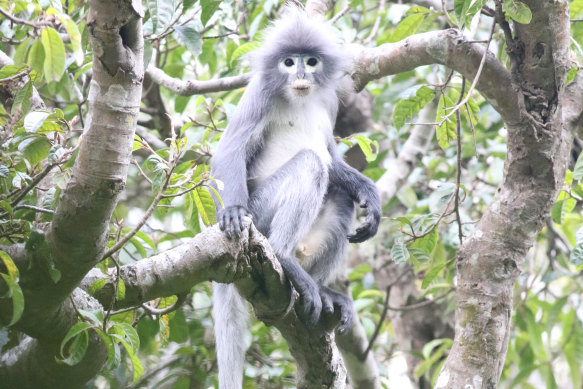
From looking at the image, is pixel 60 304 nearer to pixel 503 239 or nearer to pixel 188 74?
pixel 503 239

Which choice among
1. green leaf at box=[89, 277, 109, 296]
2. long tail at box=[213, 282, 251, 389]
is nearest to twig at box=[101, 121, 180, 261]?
green leaf at box=[89, 277, 109, 296]

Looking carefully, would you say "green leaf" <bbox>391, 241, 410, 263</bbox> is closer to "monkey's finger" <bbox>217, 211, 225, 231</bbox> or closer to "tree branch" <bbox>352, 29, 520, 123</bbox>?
"tree branch" <bbox>352, 29, 520, 123</bbox>

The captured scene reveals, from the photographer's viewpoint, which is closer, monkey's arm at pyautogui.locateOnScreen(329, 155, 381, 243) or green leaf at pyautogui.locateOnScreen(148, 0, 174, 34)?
green leaf at pyautogui.locateOnScreen(148, 0, 174, 34)

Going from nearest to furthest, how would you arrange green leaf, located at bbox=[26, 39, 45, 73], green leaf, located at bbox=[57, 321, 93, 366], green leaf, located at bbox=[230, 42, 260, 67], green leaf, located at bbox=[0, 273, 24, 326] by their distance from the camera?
green leaf, located at bbox=[0, 273, 24, 326] < green leaf, located at bbox=[26, 39, 45, 73] < green leaf, located at bbox=[57, 321, 93, 366] < green leaf, located at bbox=[230, 42, 260, 67]

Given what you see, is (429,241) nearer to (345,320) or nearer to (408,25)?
(345,320)

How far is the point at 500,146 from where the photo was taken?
6043 millimetres

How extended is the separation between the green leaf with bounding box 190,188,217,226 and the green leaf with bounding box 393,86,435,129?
5.46 feet

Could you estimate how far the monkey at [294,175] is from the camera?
13.1ft

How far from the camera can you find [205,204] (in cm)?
343

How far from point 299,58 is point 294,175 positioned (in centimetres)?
105

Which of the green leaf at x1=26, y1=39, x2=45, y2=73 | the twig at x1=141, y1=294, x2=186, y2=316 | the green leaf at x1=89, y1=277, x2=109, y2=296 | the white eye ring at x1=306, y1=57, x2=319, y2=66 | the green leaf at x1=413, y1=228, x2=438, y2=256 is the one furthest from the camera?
the white eye ring at x1=306, y1=57, x2=319, y2=66

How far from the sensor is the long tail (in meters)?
3.78

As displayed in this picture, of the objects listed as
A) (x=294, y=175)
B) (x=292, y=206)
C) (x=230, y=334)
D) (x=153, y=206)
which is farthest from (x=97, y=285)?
(x=294, y=175)

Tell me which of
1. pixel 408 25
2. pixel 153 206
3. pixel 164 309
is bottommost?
pixel 164 309
